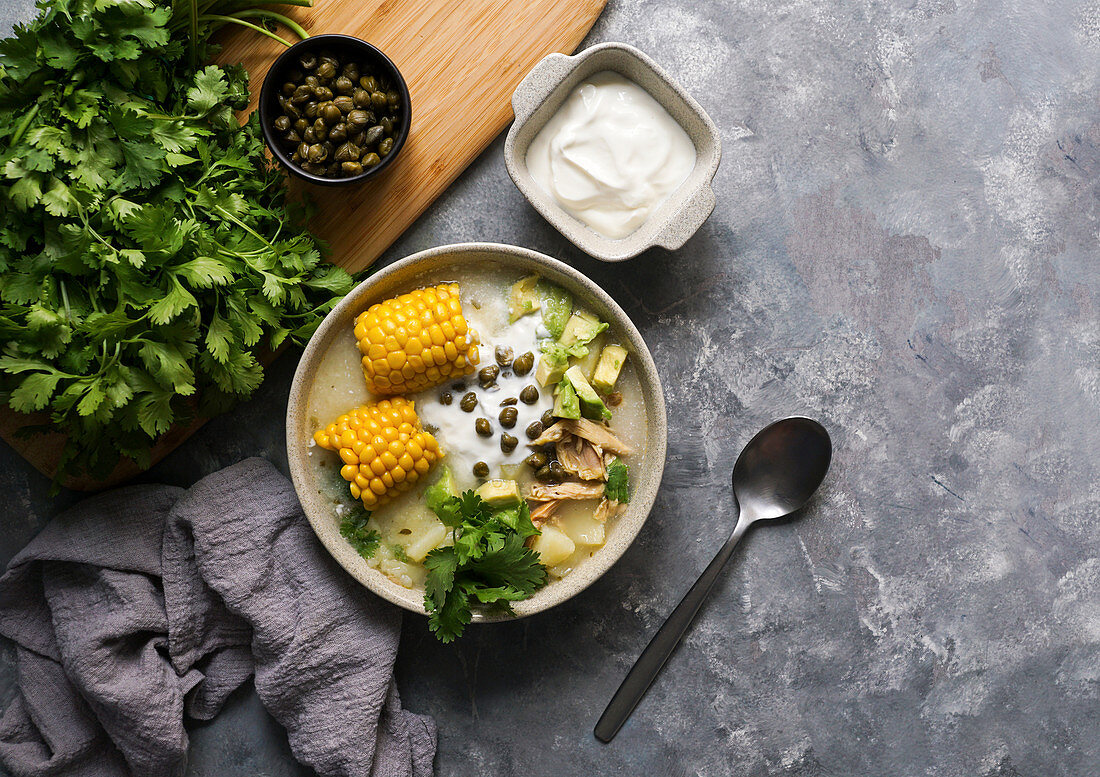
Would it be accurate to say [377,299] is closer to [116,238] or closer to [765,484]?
[116,238]

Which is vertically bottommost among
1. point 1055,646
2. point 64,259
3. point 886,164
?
point 1055,646

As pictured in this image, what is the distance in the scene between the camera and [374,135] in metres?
2.63

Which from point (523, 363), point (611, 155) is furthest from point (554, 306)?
point (611, 155)

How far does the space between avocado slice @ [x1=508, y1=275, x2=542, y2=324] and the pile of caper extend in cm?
65

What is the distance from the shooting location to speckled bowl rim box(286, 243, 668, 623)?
2.58 m

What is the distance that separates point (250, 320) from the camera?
95.3 inches

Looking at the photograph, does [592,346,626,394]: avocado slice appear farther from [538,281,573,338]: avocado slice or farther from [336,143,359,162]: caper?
[336,143,359,162]: caper

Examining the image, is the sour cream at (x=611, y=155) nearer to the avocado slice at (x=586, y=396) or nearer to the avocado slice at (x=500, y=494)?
the avocado slice at (x=586, y=396)

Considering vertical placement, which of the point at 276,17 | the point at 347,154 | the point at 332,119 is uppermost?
the point at 276,17

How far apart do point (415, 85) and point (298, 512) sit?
166 cm

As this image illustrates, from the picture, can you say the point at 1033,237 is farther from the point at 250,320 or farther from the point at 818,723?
the point at 250,320

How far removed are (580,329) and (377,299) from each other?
738 millimetres

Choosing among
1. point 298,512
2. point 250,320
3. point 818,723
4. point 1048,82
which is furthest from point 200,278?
point 1048,82

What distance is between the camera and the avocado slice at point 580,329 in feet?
8.85
